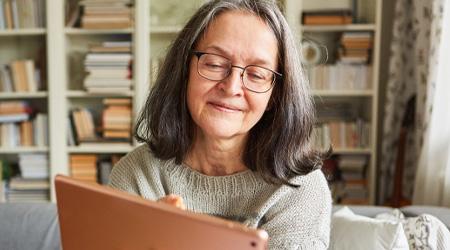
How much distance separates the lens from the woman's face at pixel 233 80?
3.10ft

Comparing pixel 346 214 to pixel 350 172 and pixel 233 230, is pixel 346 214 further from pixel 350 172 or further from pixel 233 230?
pixel 350 172

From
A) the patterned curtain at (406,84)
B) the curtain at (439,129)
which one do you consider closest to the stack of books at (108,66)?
the patterned curtain at (406,84)

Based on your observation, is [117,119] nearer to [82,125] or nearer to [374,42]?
[82,125]

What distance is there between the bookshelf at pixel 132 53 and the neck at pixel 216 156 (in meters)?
1.88

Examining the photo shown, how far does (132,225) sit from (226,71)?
0.48 meters

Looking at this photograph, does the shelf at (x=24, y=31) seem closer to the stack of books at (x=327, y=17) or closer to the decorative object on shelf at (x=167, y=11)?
the decorative object on shelf at (x=167, y=11)

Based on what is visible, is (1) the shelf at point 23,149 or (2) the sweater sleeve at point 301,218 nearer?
(2) the sweater sleeve at point 301,218

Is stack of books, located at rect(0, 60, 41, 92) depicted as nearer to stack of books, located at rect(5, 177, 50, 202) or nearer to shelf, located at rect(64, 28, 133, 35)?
shelf, located at rect(64, 28, 133, 35)

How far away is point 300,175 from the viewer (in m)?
1.06

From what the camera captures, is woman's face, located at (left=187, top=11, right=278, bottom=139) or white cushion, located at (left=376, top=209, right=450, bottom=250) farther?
white cushion, located at (left=376, top=209, right=450, bottom=250)

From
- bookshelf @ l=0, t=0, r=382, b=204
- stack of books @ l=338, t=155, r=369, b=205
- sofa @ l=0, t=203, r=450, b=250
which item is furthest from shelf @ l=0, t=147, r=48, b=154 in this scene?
stack of books @ l=338, t=155, r=369, b=205

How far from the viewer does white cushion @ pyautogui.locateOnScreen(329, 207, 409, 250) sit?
56.2 inches

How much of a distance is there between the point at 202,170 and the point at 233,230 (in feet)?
2.18

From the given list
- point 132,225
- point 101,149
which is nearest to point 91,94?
point 101,149
